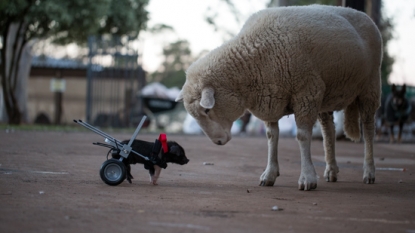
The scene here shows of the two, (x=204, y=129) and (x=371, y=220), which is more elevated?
(x=204, y=129)

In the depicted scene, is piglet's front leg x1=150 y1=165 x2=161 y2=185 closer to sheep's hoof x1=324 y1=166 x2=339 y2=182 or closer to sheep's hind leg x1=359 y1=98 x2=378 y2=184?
sheep's hoof x1=324 y1=166 x2=339 y2=182

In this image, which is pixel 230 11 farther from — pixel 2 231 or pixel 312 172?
pixel 2 231

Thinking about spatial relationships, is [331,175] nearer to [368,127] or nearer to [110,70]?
[368,127]

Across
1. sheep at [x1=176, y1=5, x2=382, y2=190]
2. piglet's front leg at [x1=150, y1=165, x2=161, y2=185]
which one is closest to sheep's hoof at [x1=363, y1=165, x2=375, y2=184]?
sheep at [x1=176, y1=5, x2=382, y2=190]

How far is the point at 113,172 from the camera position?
6.76 m

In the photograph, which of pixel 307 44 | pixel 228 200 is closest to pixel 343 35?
pixel 307 44

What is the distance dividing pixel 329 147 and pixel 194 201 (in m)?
2.98

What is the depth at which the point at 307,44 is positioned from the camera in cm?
702

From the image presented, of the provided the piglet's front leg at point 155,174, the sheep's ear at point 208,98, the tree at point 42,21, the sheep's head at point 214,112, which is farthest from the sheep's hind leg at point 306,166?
the tree at point 42,21

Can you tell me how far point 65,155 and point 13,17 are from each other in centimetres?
1448

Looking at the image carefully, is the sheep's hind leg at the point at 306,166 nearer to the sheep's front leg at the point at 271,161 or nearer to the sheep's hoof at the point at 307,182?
the sheep's hoof at the point at 307,182

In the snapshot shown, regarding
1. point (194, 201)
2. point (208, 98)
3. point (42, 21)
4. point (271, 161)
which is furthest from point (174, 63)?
point (194, 201)

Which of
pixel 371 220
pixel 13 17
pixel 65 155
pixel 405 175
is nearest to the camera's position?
pixel 371 220

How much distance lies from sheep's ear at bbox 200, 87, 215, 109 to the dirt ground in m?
0.88
